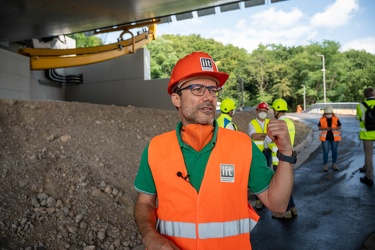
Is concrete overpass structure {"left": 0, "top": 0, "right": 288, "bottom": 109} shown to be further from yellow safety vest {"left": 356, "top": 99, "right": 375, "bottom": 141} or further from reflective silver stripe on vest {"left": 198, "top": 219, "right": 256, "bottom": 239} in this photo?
reflective silver stripe on vest {"left": 198, "top": 219, "right": 256, "bottom": 239}

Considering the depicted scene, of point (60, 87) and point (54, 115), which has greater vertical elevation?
point (60, 87)

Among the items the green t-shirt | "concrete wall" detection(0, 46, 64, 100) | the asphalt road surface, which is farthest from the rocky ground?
"concrete wall" detection(0, 46, 64, 100)

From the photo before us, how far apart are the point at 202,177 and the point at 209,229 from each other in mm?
276

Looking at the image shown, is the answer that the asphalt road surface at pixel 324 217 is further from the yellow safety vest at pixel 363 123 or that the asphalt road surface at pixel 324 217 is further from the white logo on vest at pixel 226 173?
the white logo on vest at pixel 226 173

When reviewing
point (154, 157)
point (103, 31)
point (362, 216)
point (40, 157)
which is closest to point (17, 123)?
point (40, 157)

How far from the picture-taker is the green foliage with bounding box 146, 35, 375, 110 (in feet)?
181

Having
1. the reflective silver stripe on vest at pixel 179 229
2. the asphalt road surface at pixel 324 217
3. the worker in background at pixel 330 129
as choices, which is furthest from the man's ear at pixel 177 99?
the worker in background at pixel 330 129

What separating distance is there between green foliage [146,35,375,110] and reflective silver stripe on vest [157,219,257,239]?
51461 millimetres

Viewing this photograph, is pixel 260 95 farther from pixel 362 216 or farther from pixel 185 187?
pixel 185 187

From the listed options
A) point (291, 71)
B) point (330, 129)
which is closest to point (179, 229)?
point (330, 129)

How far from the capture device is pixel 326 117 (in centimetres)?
809

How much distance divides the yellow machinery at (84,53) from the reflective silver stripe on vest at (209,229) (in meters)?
13.5

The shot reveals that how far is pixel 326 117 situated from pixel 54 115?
6.92m

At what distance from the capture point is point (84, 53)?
16.0 m
